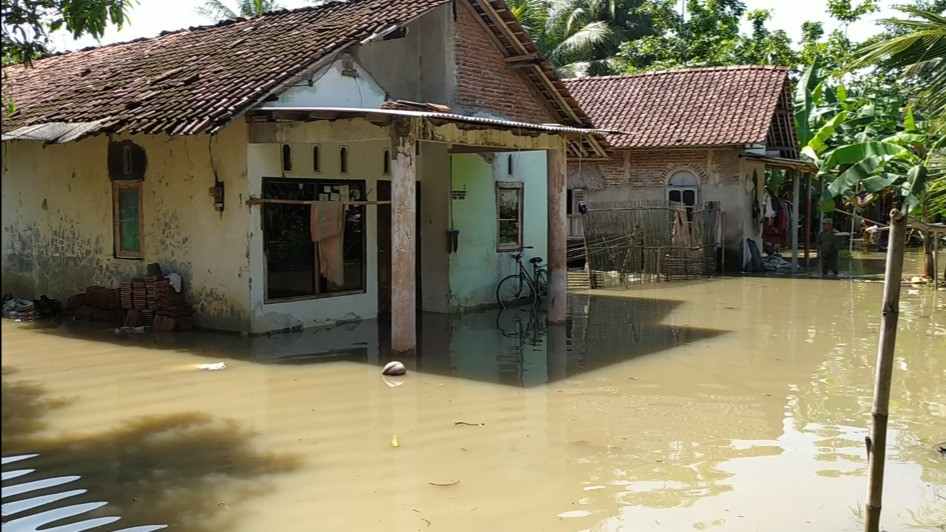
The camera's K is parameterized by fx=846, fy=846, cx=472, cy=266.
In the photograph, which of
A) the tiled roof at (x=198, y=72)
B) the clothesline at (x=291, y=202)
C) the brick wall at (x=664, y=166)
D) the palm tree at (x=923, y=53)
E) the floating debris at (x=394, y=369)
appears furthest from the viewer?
the brick wall at (x=664, y=166)

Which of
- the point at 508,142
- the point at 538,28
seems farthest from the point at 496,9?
the point at 538,28

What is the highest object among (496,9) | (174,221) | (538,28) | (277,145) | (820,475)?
(538,28)

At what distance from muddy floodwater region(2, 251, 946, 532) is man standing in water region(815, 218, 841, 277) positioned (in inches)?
333

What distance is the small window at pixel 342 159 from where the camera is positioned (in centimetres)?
1237

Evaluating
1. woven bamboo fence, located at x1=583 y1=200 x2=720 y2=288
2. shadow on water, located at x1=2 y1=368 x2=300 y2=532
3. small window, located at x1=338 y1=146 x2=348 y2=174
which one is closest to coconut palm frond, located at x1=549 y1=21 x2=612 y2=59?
woven bamboo fence, located at x1=583 y1=200 x2=720 y2=288

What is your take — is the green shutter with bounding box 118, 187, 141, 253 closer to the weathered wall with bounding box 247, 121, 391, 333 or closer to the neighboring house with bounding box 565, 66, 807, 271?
the weathered wall with bounding box 247, 121, 391, 333

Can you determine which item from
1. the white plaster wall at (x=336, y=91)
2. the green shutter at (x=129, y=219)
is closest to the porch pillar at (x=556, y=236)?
the white plaster wall at (x=336, y=91)

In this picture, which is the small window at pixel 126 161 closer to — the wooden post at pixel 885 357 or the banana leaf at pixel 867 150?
the wooden post at pixel 885 357

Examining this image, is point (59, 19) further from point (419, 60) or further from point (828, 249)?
point (828, 249)

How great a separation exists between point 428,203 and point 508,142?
2.77 metres

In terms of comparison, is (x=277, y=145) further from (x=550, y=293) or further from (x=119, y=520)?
(x=119, y=520)

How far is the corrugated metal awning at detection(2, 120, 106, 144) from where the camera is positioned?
→ 10.5 m

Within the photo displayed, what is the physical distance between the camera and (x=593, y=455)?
6.37 meters

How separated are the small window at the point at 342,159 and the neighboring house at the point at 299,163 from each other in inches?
1.3
